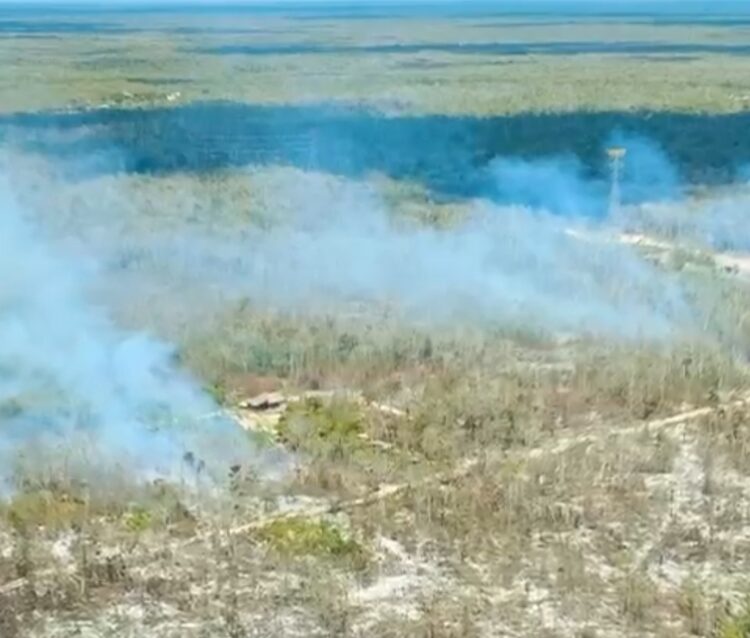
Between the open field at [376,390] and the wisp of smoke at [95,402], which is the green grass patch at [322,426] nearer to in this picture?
the open field at [376,390]

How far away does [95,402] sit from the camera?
12.6m

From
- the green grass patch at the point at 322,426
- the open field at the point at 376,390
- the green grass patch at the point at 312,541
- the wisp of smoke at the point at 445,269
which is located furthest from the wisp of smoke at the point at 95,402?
the wisp of smoke at the point at 445,269

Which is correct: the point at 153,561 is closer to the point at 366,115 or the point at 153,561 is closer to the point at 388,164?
the point at 388,164

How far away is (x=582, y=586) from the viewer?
31.6 feet

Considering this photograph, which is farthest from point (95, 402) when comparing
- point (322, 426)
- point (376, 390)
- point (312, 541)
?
point (312, 541)

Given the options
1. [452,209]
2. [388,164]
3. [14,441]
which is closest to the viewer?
[14,441]

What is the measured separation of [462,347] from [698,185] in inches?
537

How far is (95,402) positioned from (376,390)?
289 centimetres

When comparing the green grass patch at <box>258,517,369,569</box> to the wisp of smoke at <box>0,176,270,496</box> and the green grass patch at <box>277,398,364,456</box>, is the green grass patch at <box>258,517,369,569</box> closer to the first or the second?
the wisp of smoke at <box>0,176,270,496</box>

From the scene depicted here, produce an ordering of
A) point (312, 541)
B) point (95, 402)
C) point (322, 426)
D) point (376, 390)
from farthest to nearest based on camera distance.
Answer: point (376, 390)
point (322, 426)
point (95, 402)
point (312, 541)

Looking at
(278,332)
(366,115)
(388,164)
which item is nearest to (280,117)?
(366,115)

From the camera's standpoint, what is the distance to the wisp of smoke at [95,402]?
1170 centimetres

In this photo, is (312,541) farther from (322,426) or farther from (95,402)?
(95,402)

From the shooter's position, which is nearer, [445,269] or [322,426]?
[322,426]
